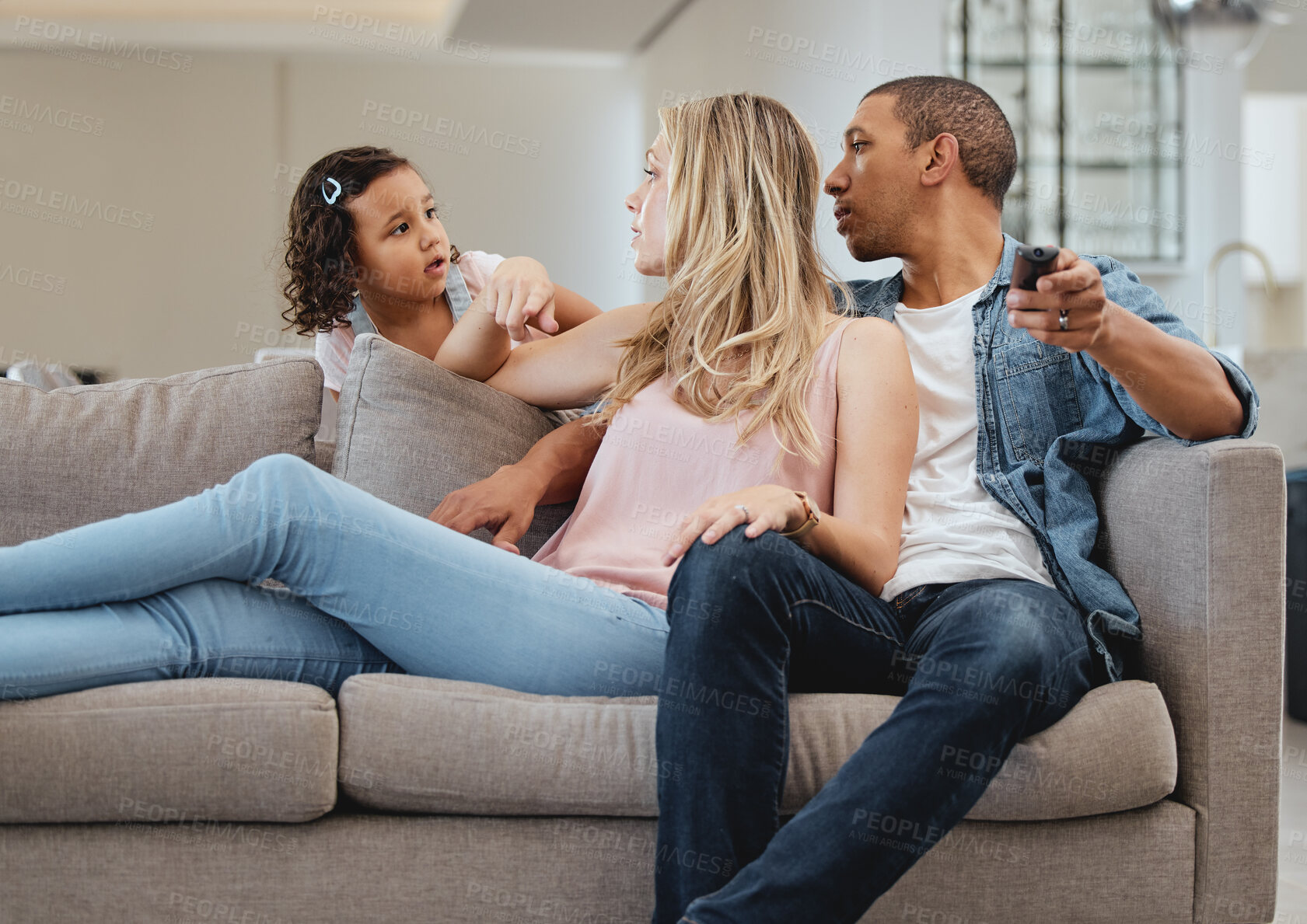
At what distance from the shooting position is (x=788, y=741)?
1.07 meters

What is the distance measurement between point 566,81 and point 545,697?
599 cm

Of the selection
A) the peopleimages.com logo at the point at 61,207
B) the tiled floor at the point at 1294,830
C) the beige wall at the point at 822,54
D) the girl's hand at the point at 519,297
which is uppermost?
the beige wall at the point at 822,54

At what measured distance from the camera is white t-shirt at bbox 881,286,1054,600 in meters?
1.34

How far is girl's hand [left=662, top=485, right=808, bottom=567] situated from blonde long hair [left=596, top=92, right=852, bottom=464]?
0.24 metres

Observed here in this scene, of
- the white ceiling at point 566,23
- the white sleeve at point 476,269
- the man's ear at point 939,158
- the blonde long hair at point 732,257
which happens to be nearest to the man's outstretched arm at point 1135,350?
the blonde long hair at point 732,257

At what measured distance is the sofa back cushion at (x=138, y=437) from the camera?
5.02 feet

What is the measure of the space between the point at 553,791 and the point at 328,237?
1.05 metres

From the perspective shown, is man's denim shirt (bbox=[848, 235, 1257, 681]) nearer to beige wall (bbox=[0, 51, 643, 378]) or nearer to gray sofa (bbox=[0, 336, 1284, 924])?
gray sofa (bbox=[0, 336, 1284, 924])

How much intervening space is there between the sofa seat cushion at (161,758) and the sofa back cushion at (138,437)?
1.56ft

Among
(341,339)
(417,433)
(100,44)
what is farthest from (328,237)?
(100,44)

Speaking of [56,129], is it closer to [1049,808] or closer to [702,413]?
[702,413]

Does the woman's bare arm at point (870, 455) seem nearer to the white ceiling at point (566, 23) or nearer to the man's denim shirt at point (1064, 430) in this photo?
the man's denim shirt at point (1064, 430)

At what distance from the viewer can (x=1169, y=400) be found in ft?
4.25

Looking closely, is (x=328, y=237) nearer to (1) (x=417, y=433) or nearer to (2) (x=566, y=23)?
(1) (x=417, y=433)
